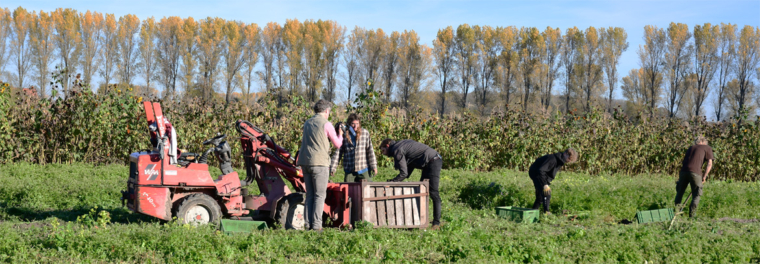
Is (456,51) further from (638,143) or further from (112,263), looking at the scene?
(112,263)

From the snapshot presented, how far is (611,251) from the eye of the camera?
682 centimetres

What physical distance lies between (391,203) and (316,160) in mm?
1324

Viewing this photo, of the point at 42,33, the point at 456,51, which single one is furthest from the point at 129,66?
the point at 456,51

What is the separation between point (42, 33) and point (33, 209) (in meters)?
45.3

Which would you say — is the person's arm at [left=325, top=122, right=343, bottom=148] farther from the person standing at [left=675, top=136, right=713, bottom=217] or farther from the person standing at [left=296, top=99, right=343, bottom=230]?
the person standing at [left=675, top=136, right=713, bottom=217]

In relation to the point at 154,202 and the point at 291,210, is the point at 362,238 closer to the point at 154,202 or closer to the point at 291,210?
the point at 291,210

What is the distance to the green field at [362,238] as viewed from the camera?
5.92m

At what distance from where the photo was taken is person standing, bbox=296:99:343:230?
23.8ft

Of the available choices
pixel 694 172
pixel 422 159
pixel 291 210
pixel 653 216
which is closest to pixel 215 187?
pixel 291 210

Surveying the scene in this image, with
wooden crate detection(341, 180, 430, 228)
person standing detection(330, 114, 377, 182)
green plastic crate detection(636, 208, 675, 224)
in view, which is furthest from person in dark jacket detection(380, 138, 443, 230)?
green plastic crate detection(636, 208, 675, 224)

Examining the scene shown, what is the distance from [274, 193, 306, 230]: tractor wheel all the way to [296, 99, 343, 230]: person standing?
65cm

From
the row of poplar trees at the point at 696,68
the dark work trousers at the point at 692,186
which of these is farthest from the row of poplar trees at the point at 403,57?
the dark work trousers at the point at 692,186

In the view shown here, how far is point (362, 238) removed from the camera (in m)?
6.69

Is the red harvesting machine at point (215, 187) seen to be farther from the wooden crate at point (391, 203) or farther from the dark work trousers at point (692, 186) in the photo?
the dark work trousers at point (692, 186)
